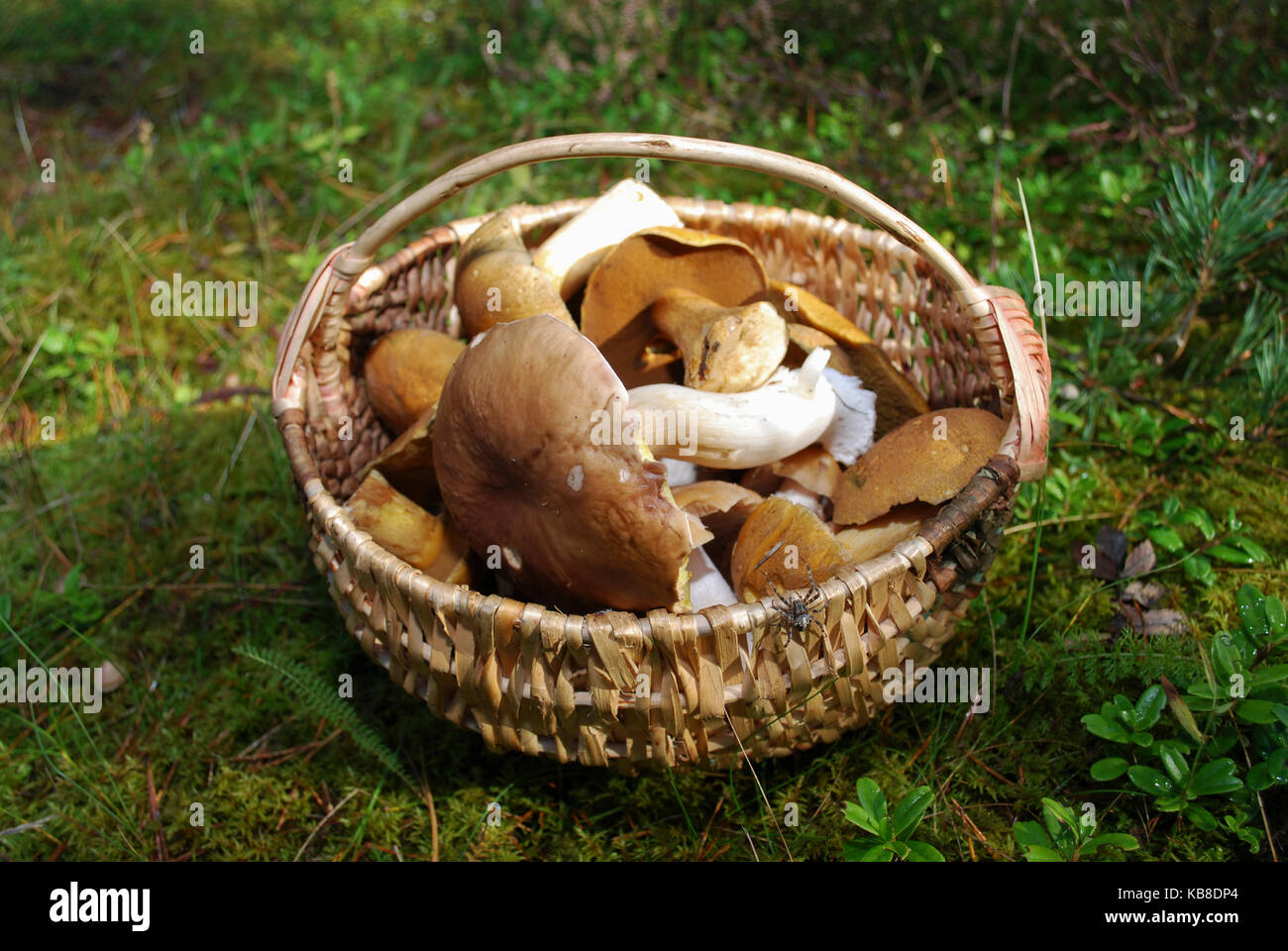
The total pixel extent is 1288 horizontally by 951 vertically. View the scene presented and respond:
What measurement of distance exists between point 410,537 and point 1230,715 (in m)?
1.57

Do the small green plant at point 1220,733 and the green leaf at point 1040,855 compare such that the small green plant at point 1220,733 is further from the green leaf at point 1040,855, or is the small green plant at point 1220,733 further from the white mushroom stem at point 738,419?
the white mushroom stem at point 738,419

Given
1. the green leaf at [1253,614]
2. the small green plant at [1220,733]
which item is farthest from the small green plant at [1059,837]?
the green leaf at [1253,614]

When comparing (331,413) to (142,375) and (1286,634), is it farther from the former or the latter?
(1286,634)

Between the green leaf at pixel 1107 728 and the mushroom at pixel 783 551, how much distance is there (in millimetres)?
532

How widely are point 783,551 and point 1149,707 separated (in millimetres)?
728

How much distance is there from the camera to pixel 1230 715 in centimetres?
167

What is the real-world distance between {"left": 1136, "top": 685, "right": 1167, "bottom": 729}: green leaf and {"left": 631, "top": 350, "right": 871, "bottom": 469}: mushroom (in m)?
0.77

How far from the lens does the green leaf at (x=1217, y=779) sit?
1558 millimetres

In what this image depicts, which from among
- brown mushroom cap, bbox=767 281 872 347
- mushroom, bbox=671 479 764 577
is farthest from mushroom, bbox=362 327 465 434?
brown mushroom cap, bbox=767 281 872 347

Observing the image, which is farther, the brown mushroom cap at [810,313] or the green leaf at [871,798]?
the brown mushroom cap at [810,313]

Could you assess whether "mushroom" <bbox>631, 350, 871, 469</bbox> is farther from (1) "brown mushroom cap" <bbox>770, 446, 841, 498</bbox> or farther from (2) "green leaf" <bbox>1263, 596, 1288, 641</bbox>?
(2) "green leaf" <bbox>1263, 596, 1288, 641</bbox>

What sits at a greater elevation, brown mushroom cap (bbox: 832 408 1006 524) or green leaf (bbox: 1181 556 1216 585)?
brown mushroom cap (bbox: 832 408 1006 524)

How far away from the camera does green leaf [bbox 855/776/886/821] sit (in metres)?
1.54

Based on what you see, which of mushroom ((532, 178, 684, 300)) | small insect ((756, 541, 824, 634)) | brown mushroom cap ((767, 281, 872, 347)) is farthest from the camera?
mushroom ((532, 178, 684, 300))
